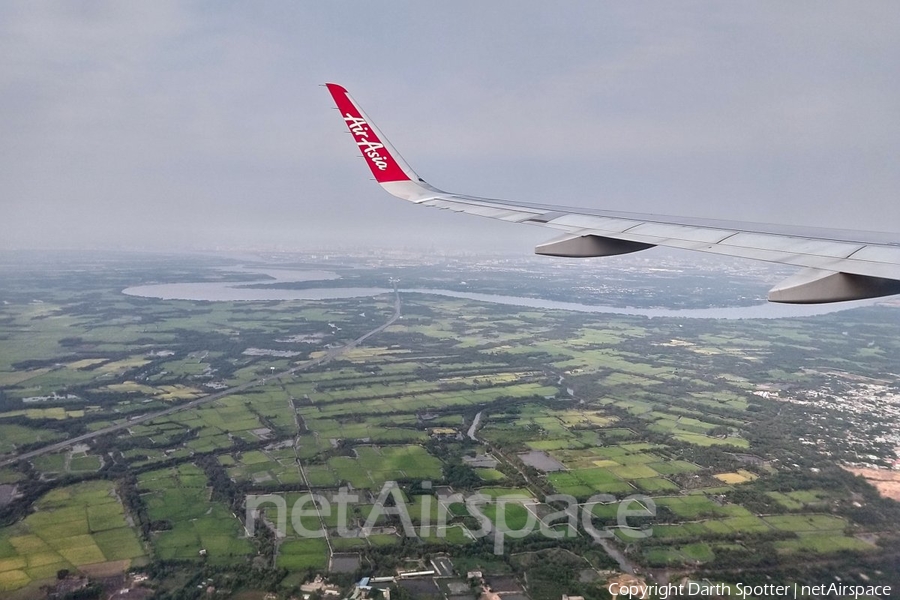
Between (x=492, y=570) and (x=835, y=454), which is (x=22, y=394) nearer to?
(x=492, y=570)

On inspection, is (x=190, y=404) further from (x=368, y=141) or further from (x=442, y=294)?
(x=442, y=294)

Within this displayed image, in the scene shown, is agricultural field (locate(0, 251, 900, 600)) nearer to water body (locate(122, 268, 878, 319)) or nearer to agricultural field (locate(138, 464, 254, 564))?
agricultural field (locate(138, 464, 254, 564))

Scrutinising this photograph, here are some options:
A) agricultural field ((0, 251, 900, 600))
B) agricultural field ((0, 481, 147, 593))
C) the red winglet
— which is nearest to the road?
agricultural field ((0, 251, 900, 600))

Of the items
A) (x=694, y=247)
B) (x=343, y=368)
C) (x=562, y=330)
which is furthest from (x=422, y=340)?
(x=694, y=247)

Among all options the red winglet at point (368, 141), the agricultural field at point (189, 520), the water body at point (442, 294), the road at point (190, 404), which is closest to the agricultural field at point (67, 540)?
the agricultural field at point (189, 520)

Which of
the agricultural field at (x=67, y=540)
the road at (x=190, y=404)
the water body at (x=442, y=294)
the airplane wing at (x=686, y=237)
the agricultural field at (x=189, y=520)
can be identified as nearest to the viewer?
the airplane wing at (x=686, y=237)

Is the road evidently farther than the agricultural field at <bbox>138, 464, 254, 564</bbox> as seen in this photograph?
Yes

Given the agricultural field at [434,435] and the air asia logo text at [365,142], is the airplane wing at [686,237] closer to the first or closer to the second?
the air asia logo text at [365,142]
